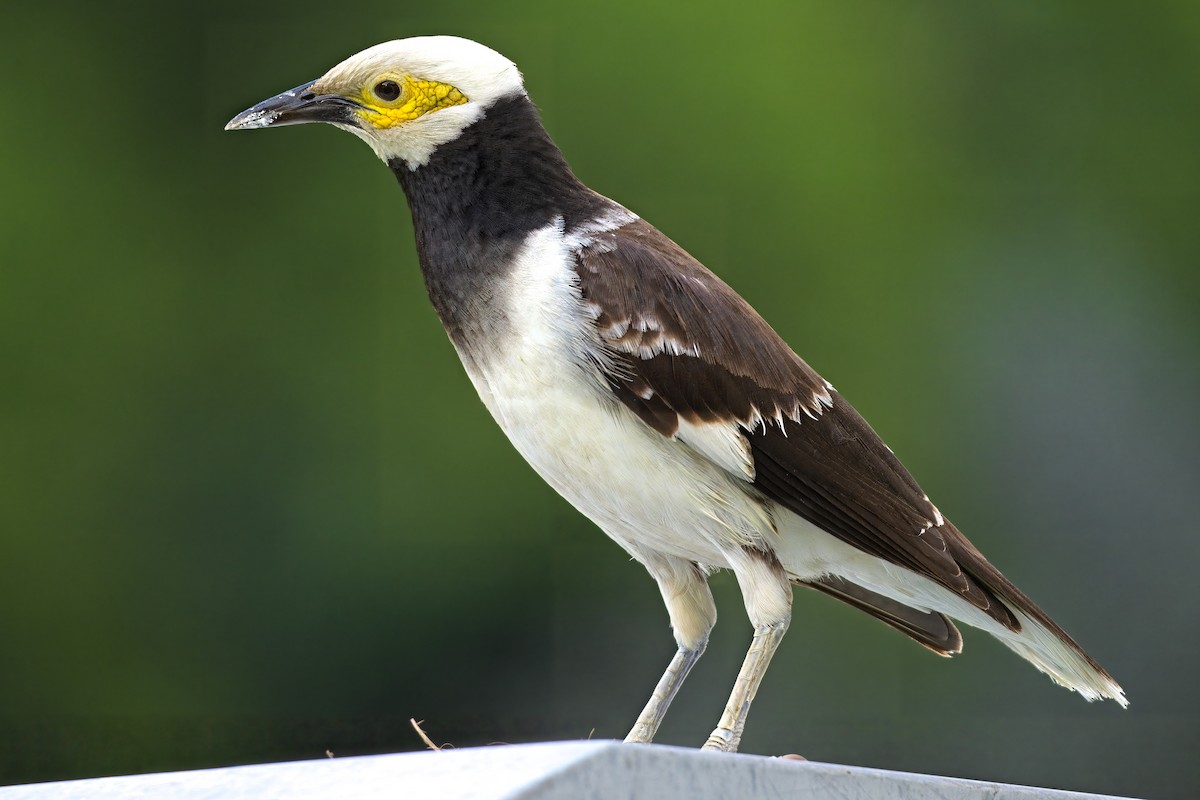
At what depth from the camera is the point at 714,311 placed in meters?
2.94

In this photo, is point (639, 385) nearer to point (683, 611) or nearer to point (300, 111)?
point (683, 611)

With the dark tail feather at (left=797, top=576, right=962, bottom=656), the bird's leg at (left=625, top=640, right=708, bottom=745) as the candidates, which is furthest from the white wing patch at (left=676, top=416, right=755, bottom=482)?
the dark tail feather at (left=797, top=576, right=962, bottom=656)

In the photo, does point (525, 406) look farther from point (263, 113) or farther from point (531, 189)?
point (263, 113)

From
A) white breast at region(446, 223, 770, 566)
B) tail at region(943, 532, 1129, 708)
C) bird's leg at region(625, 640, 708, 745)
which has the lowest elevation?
bird's leg at region(625, 640, 708, 745)

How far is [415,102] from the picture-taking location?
297 centimetres

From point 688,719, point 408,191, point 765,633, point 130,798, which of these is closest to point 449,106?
point 408,191

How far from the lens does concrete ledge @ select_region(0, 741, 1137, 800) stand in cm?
182

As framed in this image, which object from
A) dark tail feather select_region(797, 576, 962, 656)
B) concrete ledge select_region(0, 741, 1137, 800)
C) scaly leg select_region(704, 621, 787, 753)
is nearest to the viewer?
concrete ledge select_region(0, 741, 1137, 800)

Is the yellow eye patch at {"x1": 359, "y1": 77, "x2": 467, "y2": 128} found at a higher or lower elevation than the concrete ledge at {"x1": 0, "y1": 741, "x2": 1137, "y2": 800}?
higher

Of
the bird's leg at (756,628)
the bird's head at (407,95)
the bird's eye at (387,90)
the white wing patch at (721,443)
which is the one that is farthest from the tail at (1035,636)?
the bird's eye at (387,90)

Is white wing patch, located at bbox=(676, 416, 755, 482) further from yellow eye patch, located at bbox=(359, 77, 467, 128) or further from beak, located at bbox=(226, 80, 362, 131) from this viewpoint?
beak, located at bbox=(226, 80, 362, 131)

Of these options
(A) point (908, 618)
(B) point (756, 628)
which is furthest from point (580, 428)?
(A) point (908, 618)

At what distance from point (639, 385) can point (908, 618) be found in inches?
36.9

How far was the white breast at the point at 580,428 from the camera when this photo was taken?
2.79 m
